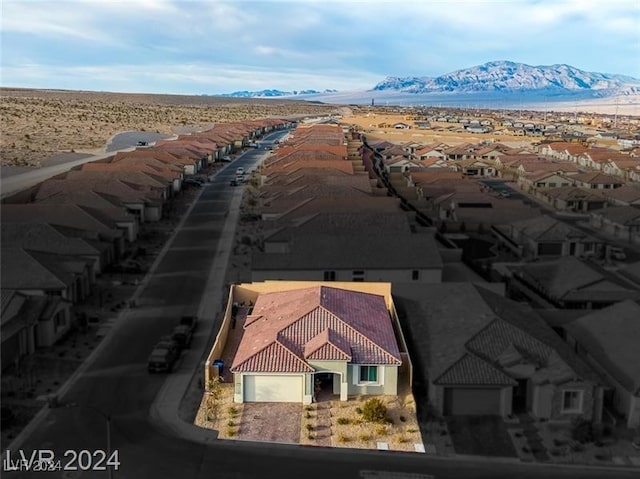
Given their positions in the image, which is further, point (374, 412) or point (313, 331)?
point (313, 331)

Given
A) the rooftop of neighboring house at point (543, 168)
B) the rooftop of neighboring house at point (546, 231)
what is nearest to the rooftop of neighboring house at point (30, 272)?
the rooftop of neighboring house at point (546, 231)

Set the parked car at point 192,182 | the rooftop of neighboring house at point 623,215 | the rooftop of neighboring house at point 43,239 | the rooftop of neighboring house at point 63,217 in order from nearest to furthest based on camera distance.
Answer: the rooftop of neighboring house at point 43,239 < the rooftop of neighboring house at point 63,217 < the rooftop of neighboring house at point 623,215 < the parked car at point 192,182

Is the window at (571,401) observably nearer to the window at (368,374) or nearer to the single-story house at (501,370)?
the single-story house at (501,370)

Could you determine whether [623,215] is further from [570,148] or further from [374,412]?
[570,148]

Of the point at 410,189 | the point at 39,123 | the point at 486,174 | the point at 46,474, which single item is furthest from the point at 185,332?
the point at 39,123

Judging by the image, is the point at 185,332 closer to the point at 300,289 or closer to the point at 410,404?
the point at 300,289

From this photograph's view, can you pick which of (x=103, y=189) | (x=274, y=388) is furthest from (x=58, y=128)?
(x=274, y=388)
